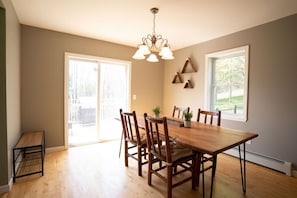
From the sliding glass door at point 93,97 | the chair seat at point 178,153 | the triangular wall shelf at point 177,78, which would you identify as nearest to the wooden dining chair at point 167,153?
the chair seat at point 178,153

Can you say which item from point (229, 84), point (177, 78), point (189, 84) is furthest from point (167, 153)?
point (177, 78)

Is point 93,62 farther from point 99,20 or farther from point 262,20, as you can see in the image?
point 262,20

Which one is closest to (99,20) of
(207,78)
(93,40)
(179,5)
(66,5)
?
(66,5)

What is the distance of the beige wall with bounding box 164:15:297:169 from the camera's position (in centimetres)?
253

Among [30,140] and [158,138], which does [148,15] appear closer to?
[158,138]

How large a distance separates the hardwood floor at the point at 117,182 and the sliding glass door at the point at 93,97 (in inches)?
34.9

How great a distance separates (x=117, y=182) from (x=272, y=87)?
283cm

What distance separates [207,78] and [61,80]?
3.12m

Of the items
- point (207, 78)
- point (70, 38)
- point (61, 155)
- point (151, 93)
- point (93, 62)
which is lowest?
point (61, 155)

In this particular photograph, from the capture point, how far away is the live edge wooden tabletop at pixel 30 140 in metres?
2.37

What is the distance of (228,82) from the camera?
3492 mm

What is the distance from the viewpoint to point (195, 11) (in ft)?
7.94

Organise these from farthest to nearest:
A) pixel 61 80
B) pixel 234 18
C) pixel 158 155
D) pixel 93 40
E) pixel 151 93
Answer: pixel 151 93 → pixel 93 40 → pixel 61 80 → pixel 234 18 → pixel 158 155

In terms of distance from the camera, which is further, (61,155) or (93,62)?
(93,62)
